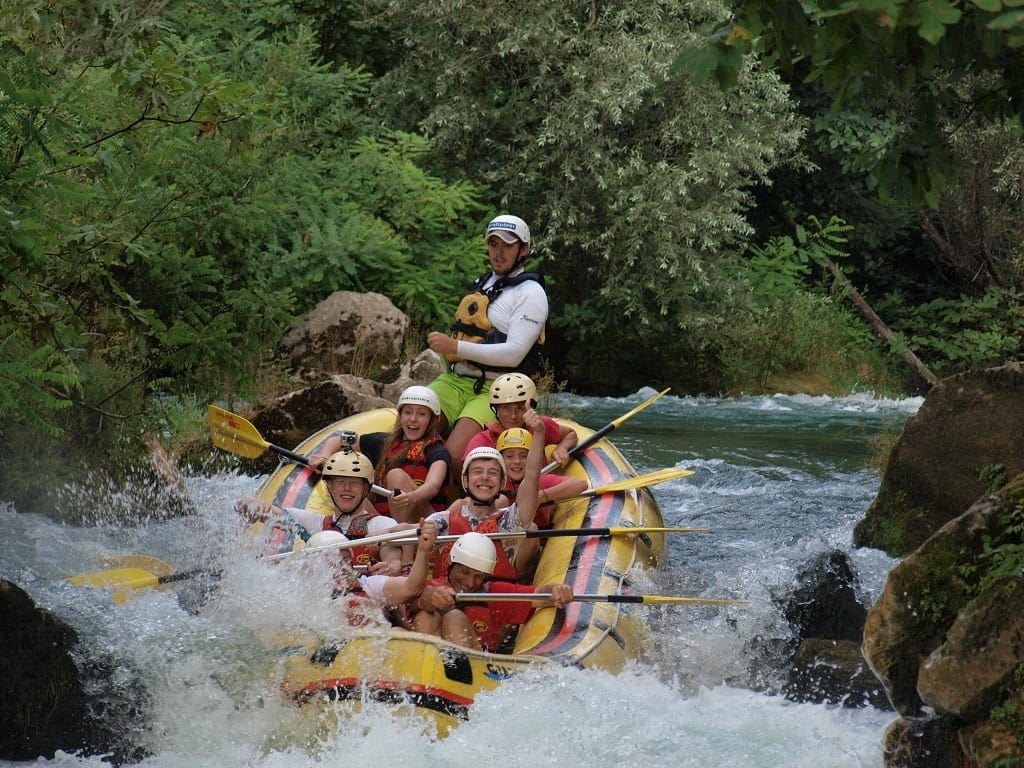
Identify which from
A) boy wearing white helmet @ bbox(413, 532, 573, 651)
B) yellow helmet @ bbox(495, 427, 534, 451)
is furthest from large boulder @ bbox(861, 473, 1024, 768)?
yellow helmet @ bbox(495, 427, 534, 451)

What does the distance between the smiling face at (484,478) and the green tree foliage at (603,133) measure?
7718 millimetres

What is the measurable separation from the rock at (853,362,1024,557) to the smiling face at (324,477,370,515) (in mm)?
2868

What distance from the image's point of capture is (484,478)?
17.0ft

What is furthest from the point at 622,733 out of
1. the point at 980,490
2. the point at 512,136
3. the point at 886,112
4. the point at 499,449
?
the point at 886,112

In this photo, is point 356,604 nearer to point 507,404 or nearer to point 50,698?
point 50,698

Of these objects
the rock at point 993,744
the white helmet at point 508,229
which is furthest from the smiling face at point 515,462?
the rock at point 993,744

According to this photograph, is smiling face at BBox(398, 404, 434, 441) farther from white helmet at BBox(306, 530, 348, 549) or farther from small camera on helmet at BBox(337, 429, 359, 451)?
white helmet at BBox(306, 530, 348, 549)

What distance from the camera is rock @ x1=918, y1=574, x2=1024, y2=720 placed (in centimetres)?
336

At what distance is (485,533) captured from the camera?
5.12 m

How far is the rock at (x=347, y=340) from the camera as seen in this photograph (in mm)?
10789

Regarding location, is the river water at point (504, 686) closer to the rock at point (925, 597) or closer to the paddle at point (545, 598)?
the paddle at point (545, 598)

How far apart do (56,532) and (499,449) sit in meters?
2.71

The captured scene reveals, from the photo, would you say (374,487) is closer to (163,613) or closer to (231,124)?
(163,613)

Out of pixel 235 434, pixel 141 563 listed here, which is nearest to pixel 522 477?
pixel 235 434
